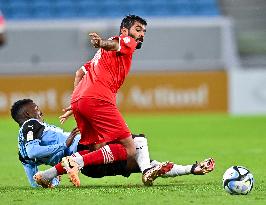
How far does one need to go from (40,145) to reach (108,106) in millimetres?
778

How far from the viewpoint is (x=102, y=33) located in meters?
22.5

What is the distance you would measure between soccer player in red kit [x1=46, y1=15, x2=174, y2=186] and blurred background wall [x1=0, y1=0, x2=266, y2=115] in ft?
42.1

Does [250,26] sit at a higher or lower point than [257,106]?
higher

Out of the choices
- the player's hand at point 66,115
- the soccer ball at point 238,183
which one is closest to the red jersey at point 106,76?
the player's hand at point 66,115

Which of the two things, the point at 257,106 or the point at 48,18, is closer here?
the point at 257,106

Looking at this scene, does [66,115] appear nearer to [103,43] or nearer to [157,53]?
[103,43]

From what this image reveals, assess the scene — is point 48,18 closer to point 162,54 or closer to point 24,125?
point 162,54

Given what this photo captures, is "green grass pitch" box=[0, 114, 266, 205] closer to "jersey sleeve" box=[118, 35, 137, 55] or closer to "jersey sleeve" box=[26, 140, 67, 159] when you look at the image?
"jersey sleeve" box=[26, 140, 67, 159]

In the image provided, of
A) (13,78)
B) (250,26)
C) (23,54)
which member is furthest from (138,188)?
(250,26)

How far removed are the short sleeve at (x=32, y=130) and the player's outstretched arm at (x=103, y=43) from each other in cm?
108

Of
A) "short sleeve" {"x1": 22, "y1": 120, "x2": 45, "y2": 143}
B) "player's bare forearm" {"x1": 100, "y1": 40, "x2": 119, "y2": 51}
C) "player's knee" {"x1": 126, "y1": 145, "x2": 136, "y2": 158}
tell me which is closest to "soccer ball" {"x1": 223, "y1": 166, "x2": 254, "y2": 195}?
"player's knee" {"x1": 126, "y1": 145, "x2": 136, "y2": 158}

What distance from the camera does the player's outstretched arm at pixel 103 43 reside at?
7.57 metres

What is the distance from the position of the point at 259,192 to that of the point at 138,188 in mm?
1058

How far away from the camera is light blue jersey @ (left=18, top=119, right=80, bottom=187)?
841cm
